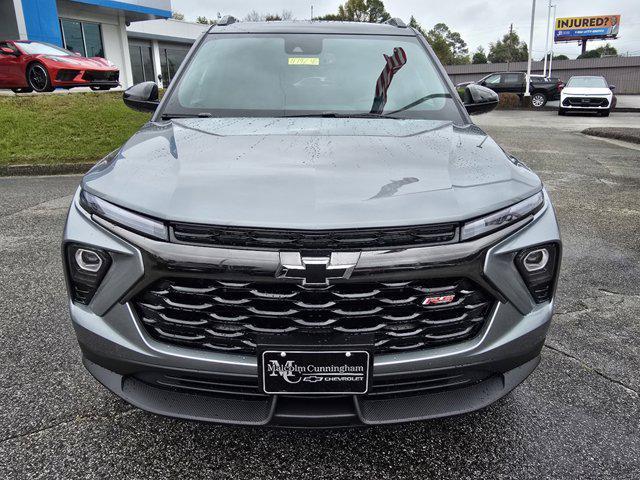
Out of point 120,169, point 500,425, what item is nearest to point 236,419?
point 120,169

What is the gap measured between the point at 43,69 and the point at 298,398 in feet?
46.7

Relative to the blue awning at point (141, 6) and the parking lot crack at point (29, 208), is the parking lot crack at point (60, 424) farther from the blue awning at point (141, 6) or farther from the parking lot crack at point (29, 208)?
the blue awning at point (141, 6)

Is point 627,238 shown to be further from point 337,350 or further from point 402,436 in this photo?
point 337,350

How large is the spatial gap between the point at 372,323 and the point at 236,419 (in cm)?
52

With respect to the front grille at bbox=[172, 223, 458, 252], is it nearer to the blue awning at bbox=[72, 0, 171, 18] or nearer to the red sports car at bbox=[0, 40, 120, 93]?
the red sports car at bbox=[0, 40, 120, 93]

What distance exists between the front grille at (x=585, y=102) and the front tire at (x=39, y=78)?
17.9 metres

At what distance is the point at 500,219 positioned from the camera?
1693 mm

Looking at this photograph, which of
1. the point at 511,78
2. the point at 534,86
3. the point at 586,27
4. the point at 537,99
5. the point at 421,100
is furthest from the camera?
the point at 586,27

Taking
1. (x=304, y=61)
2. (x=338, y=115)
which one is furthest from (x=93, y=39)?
(x=338, y=115)

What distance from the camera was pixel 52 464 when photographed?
6.30 feet

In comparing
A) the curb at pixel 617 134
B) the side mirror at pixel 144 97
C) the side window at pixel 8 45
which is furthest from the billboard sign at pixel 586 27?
the side mirror at pixel 144 97

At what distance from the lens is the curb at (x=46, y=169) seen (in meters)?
8.00

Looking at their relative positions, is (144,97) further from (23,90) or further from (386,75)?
(23,90)

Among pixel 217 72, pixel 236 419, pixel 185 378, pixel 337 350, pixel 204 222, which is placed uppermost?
pixel 217 72
